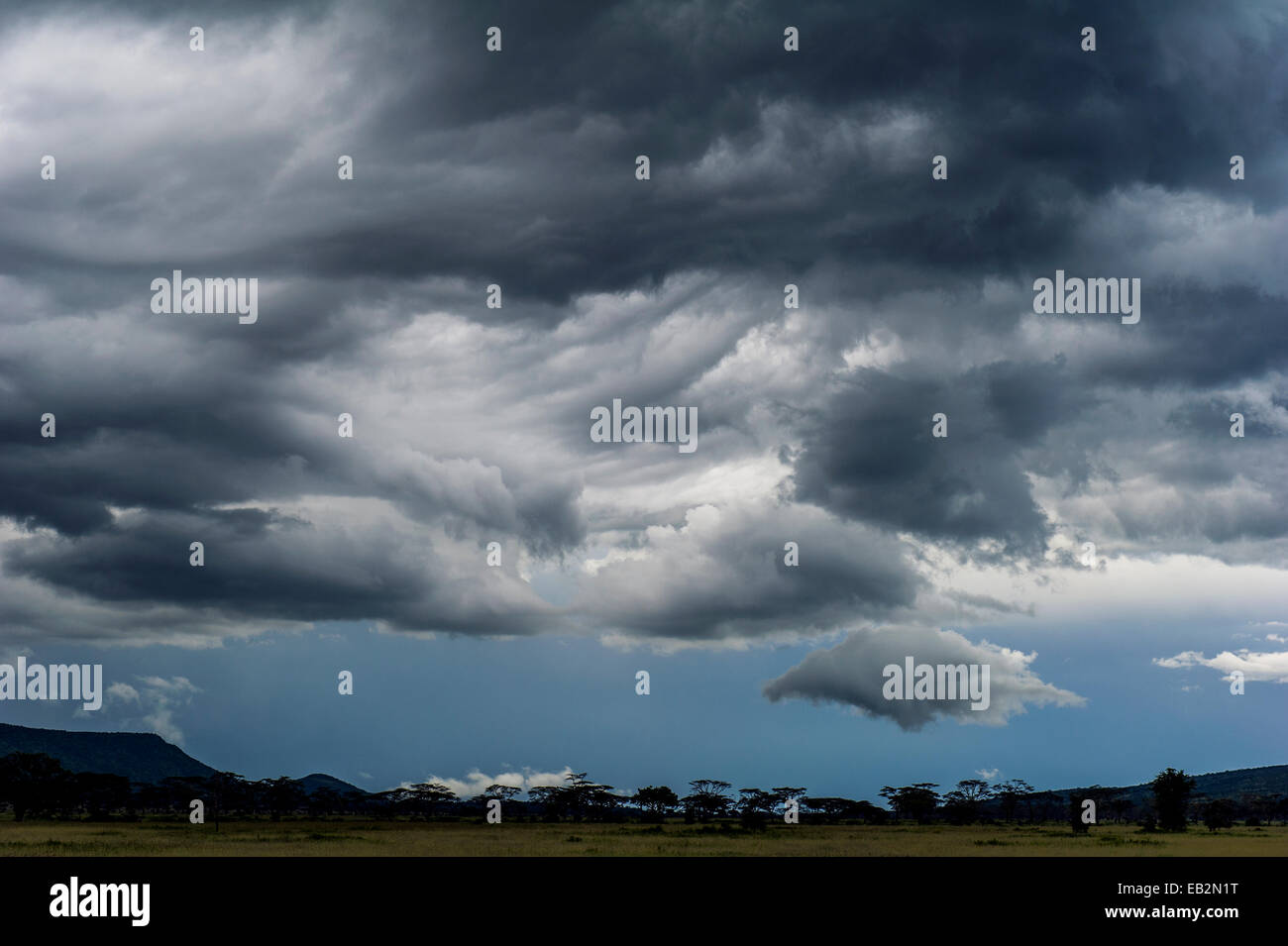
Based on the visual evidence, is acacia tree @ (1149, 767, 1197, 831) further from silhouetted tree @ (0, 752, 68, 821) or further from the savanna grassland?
silhouetted tree @ (0, 752, 68, 821)

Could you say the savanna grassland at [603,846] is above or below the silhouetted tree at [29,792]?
above

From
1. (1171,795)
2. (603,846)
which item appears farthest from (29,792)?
(1171,795)

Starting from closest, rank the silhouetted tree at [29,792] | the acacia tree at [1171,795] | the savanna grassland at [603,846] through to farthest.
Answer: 1. the savanna grassland at [603,846]
2. the acacia tree at [1171,795]
3. the silhouetted tree at [29,792]

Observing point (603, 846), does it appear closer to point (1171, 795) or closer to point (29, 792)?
point (1171, 795)

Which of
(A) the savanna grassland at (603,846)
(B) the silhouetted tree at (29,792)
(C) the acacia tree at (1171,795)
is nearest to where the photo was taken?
(A) the savanna grassland at (603,846)

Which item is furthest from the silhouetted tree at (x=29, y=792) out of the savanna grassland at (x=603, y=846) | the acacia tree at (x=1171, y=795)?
the acacia tree at (x=1171, y=795)

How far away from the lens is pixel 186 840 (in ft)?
291

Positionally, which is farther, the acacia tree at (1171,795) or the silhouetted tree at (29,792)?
the silhouetted tree at (29,792)

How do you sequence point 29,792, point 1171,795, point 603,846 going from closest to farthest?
point 603,846 < point 1171,795 < point 29,792

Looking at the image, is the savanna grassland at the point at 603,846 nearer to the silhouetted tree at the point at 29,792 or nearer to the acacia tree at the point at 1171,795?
the acacia tree at the point at 1171,795
